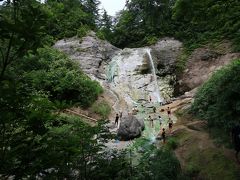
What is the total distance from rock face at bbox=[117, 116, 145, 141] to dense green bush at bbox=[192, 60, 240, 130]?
12.4 ft

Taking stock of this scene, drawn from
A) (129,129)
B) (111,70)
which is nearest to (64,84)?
(129,129)

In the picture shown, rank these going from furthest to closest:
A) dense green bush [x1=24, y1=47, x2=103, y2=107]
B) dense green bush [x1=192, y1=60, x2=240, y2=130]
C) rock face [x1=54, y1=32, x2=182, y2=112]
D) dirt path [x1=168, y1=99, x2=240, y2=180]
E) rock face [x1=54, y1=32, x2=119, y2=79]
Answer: rock face [x1=54, y1=32, x2=119, y2=79] → rock face [x1=54, y1=32, x2=182, y2=112] → dense green bush [x1=24, y1=47, x2=103, y2=107] → dense green bush [x1=192, y1=60, x2=240, y2=130] → dirt path [x1=168, y1=99, x2=240, y2=180]

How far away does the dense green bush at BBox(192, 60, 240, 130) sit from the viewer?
13.8 meters

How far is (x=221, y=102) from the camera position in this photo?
567 inches

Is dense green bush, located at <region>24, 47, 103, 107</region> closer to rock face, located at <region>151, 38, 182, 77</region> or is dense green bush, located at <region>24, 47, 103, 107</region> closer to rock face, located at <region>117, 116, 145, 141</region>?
rock face, located at <region>117, 116, 145, 141</region>

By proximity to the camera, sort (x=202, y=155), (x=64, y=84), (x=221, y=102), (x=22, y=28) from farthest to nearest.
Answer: (x=64, y=84), (x=221, y=102), (x=202, y=155), (x=22, y=28)

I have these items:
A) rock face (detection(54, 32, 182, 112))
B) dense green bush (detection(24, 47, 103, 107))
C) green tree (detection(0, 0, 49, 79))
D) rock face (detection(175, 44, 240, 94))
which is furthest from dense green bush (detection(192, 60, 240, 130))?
green tree (detection(0, 0, 49, 79))

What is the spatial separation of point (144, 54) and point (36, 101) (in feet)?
97.8

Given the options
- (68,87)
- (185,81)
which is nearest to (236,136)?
(68,87)

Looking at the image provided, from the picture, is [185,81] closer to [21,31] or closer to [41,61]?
[41,61]

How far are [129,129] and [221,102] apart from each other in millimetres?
6395

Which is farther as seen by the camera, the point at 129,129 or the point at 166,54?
the point at 166,54

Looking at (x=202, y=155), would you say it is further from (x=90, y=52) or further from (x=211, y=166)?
(x=90, y=52)

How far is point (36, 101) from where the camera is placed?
12.6ft
